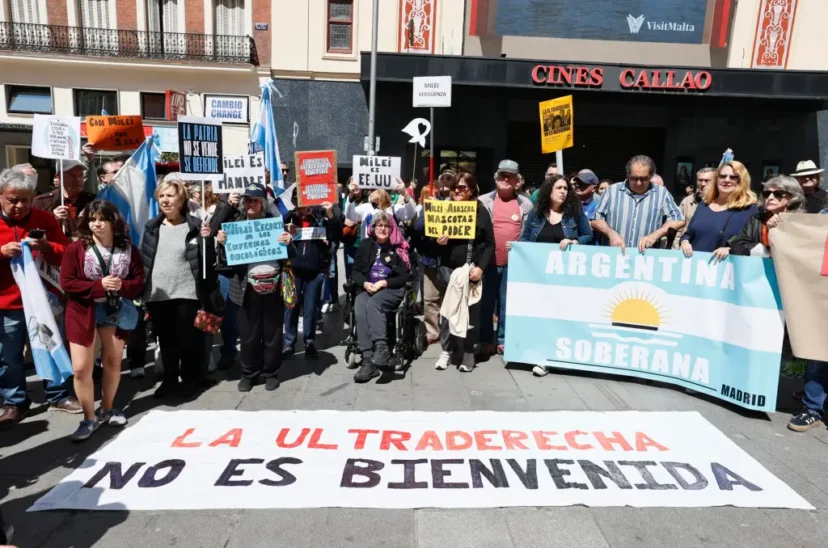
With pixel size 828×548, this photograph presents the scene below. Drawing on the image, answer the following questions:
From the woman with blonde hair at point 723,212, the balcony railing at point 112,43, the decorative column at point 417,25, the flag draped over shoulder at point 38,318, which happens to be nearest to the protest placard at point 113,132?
the flag draped over shoulder at point 38,318

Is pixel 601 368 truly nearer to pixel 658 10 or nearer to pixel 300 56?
pixel 658 10

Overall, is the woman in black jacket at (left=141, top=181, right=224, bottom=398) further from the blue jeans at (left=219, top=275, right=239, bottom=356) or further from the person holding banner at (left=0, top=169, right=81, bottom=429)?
the blue jeans at (left=219, top=275, right=239, bottom=356)

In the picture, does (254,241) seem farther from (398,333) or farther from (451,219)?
(451,219)

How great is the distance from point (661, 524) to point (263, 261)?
3.75m

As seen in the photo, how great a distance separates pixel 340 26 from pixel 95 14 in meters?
9.03

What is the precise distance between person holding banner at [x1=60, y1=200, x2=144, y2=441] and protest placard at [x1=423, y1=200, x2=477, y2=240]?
2714mm

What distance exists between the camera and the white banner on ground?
328cm

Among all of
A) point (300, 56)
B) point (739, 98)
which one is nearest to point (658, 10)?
point (739, 98)

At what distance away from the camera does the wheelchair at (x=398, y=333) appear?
557 centimetres

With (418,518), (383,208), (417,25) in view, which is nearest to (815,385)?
(418,518)

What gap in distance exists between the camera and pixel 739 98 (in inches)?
579

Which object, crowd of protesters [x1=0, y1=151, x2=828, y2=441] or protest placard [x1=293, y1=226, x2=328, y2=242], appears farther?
protest placard [x1=293, y1=226, x2=328, y2=242]

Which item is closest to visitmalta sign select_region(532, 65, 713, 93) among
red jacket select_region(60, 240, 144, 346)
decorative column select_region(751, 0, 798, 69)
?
decorative column select_region(751, 0, 798, 69)

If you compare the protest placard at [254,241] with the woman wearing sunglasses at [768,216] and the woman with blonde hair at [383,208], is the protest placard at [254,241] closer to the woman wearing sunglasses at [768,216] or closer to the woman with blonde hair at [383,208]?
the woman with blonde hair at [383,208]
